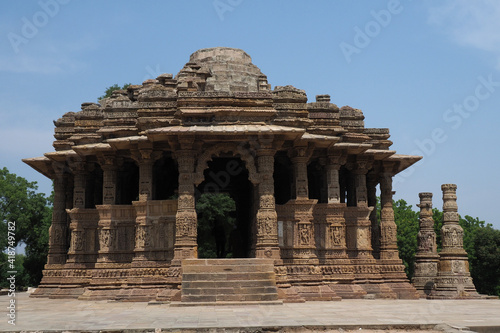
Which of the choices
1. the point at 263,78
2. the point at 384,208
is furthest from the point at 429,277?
the point at 263,78

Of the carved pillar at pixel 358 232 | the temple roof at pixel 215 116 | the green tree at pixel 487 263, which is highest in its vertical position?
the temple roof at pixel 215 116

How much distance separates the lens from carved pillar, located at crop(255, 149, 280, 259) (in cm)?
1502

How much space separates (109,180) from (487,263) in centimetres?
2895

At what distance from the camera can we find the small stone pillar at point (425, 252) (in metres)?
20.6

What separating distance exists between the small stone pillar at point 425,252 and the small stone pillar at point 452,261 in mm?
1293

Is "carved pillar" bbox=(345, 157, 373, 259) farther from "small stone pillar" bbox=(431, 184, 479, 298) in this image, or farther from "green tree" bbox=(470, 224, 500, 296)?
"green tree" bbox=(470, 224, 500, 296)

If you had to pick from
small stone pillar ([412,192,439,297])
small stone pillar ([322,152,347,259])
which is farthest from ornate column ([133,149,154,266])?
small stone pillar ([412,192,439,297])

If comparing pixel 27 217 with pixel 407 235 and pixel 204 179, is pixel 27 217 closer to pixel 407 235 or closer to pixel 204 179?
pixel 204 179

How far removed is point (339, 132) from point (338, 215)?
258cm

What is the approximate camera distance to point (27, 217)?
37.5 metres

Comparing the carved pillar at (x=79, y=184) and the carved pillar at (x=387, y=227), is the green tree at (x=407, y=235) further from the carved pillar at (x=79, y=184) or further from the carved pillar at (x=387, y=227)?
Answer: the carved pillar at (x=79, y=184)

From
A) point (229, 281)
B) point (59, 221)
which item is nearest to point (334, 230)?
point (229, 281)

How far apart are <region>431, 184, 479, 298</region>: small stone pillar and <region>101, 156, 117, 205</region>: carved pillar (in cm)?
1060

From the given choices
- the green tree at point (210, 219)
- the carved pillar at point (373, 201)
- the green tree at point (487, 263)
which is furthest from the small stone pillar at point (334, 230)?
the green tree at point (487, 263)
